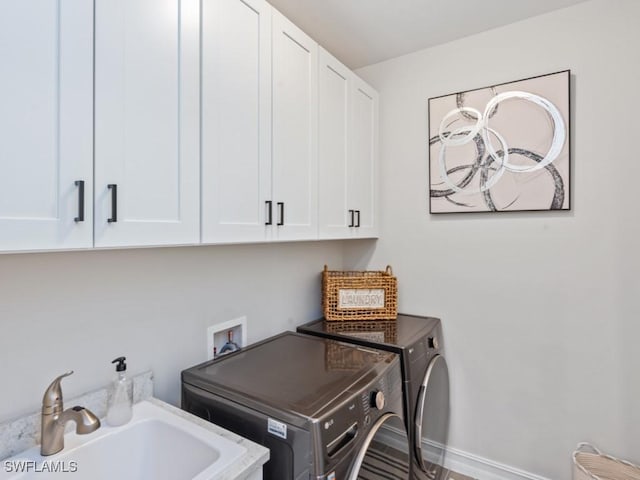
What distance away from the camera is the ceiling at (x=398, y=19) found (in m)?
1.71

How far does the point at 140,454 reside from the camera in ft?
3.59

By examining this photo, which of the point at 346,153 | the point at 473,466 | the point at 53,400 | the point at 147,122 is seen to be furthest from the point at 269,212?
the point at 473,466

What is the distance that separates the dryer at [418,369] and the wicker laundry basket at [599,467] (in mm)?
628

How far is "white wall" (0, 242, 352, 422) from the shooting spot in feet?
3.31

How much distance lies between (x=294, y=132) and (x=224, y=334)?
974 millimetres

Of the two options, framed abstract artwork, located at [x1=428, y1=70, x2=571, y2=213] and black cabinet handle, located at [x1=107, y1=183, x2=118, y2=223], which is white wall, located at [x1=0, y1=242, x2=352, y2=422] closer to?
black cabinet handle, located at [x1=107, y1=183, x2=118, y2=223]

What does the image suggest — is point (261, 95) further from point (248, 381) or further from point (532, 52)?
point (532, 52)

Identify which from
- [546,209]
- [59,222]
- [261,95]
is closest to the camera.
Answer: [59,222]

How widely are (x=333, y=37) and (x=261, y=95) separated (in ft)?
3.10

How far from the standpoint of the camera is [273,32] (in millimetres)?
1402

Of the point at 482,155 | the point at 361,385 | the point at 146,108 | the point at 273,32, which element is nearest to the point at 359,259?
the point at 482,155

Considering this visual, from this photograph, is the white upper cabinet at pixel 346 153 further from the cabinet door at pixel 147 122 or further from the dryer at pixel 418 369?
the cabinet door at pixel 147 122
